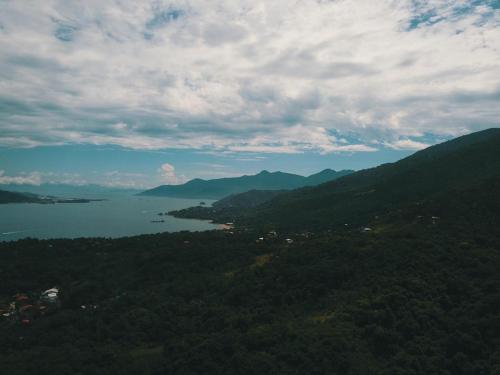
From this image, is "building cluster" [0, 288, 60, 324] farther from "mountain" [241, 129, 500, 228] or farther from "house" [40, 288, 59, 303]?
"mountain" [241, 129, 500, 228]

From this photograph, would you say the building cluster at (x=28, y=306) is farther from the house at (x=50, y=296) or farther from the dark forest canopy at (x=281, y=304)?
the dark forest canopy at (x=281, y=304)

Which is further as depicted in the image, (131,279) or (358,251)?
(131,279)

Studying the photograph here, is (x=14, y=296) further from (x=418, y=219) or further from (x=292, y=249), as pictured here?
(x=418, y=219)

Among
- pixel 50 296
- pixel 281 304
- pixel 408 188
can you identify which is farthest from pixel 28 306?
pixel 408 188

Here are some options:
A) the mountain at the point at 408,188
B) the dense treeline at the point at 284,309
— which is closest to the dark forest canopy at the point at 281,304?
the dense treeline at the point at 284,309

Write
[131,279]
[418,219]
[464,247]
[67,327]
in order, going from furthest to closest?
[418,219] → [131,279] → [464,247] → [67,327]

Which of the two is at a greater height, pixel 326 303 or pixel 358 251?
pixel 358 251

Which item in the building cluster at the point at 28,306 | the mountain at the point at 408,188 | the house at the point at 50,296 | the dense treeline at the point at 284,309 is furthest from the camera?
the mountain at the point at 408,188

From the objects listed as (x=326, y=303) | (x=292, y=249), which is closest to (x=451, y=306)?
(x=326, y=303)

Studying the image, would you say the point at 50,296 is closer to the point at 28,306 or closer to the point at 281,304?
the point at 28,306
